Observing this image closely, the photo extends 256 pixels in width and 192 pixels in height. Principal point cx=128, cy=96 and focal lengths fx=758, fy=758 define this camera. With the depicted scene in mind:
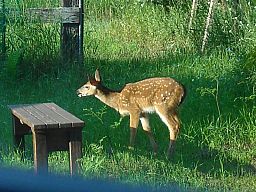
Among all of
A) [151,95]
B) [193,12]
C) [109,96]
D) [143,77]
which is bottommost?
[143,77]

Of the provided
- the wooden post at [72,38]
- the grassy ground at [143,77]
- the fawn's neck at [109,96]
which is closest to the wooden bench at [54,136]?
the grassy ground at [143,77]

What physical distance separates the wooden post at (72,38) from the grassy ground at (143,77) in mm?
177

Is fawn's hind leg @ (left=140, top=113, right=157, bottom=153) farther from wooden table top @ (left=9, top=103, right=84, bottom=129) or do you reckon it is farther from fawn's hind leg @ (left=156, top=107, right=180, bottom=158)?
wooden table top @ (left=9, top=103, right=84, bottom=129)

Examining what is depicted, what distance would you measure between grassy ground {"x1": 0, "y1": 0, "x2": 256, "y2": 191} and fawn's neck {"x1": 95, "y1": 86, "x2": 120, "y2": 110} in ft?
0.51

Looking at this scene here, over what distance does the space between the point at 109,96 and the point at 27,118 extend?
2.05m

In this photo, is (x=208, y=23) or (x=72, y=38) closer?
(x=72, y=38)

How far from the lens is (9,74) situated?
441 inches

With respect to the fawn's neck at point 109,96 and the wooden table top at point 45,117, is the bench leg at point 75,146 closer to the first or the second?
the wooden table top at point 45,117

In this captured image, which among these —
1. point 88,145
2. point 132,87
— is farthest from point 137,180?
point 132,87

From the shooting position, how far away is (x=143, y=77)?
452 inches

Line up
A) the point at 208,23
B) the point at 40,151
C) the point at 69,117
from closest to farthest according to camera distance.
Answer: the point at 40,151, the point at 69,117, the point at 208,23

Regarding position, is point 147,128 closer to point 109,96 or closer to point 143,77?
point 109,96

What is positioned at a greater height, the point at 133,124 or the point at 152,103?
the point at 152,103

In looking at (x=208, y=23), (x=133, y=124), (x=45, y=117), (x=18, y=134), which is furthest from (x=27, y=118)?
(x=208, y=23)
